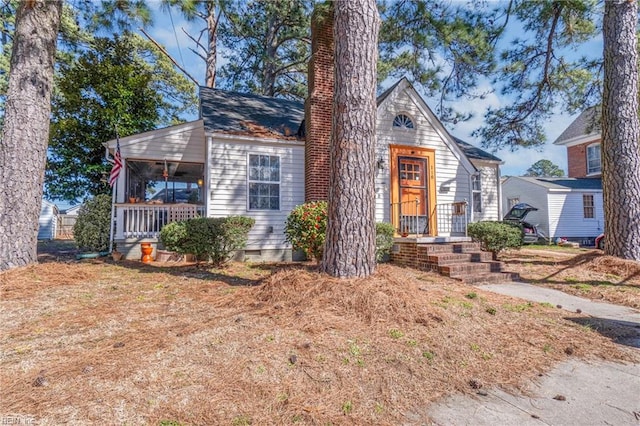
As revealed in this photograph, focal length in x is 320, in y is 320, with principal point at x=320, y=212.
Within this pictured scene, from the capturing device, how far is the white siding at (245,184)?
8328 millimetres

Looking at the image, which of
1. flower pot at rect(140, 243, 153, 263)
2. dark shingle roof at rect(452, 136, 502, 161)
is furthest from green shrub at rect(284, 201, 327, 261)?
dark shingle roof at rect(452, 136, 502, 161)

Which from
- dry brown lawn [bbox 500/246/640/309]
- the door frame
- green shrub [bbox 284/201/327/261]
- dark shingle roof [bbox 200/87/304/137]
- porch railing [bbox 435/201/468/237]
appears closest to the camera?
dry brown lawn [bbox 500/246/640/309]

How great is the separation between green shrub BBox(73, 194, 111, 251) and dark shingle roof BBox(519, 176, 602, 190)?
21279 millimetres

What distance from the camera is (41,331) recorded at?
3135 mm

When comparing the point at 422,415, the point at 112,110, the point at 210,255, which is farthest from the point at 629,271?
the point at 112,110

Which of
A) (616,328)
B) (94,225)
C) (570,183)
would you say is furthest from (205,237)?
(570,183)

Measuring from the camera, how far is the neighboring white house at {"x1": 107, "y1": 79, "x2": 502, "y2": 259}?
8.45 meters

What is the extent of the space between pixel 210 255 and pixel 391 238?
4126mm

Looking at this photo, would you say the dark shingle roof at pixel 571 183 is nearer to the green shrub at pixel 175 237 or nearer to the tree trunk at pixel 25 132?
the green shrub at pixel 175 237

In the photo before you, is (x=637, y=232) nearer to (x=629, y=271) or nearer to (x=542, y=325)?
(x=629, y=271)

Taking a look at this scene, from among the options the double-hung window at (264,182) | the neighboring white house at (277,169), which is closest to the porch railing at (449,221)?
the neighboring white house at (277,169)

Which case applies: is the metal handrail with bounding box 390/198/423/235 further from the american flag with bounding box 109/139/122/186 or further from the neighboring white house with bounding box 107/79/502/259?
the american flag with bounding box 109/139/122/186

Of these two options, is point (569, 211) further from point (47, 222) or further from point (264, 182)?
point (47, 222)

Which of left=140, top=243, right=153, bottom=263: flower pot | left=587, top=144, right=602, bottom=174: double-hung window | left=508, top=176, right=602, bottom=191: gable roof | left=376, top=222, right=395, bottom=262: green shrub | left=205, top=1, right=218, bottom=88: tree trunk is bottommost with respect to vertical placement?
left=140, top=243, right=153, bottom=263: flower pot
